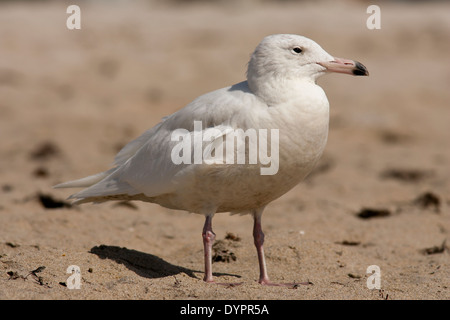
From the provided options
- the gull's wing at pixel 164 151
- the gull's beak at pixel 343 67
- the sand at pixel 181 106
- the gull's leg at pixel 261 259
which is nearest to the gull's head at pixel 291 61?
the gull's beak at pixel 343 67

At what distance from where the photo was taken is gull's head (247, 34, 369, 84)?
473cm

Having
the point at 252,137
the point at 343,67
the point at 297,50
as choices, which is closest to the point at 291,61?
the point at 297,50

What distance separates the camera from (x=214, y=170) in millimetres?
4621

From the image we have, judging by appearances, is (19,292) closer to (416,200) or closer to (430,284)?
(430,284)

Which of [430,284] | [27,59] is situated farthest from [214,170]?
[27,59]

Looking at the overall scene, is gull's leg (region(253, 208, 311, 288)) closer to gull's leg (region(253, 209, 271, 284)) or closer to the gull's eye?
gull's leg (region(253, 209, 271, 284))

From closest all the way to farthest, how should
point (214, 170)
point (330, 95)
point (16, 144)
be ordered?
point (214, 170) → point (16, 144) → point (330, 95)

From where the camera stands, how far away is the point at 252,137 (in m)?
4.49

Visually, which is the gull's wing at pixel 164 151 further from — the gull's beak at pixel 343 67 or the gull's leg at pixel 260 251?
the gull's leg at pixel 260 251

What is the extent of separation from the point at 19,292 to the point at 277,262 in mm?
2182

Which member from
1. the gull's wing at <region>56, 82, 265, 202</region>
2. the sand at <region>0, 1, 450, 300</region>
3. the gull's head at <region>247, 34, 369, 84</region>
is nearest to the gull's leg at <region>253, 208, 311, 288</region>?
the sand at <region>0, 1, 450, 300</region>

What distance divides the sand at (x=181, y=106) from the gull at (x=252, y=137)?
603 millimetres

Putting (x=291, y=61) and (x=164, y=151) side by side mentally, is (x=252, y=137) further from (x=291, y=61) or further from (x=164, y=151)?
(x=164, y=151)

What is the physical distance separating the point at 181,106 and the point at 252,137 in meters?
7.98
